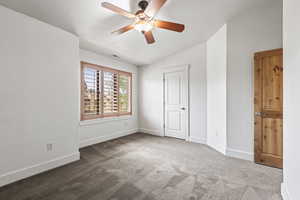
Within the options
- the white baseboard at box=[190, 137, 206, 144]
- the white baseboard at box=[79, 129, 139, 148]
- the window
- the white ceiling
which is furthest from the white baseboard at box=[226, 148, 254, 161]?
the window

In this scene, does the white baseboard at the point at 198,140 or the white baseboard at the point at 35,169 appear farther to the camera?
the white baseboard at the point at 198,140

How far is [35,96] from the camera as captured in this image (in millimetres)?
2377

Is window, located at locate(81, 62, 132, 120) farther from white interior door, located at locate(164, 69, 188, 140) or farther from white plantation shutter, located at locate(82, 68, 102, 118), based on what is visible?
white interior door, located at locate(164, 69, 188, 140)

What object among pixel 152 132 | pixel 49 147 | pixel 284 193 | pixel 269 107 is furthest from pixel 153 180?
pixel 152 132

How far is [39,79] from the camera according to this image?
95.3 inches

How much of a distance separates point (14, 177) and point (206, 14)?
4.20 m

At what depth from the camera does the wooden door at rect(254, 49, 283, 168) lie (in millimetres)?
2525

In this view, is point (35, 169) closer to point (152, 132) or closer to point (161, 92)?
point (152, 132)

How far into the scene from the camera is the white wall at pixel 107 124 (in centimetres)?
375

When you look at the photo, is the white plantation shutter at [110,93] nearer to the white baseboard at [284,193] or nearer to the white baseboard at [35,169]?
the white baseboard at [35,169]

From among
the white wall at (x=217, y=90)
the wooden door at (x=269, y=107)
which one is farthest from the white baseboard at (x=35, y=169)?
the wooden door at (x=269, y=107)

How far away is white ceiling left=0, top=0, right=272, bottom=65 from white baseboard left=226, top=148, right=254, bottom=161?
273cm

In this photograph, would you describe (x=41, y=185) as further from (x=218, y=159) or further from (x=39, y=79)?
(x=218, y=159)

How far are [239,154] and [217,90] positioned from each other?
146 centimetres
